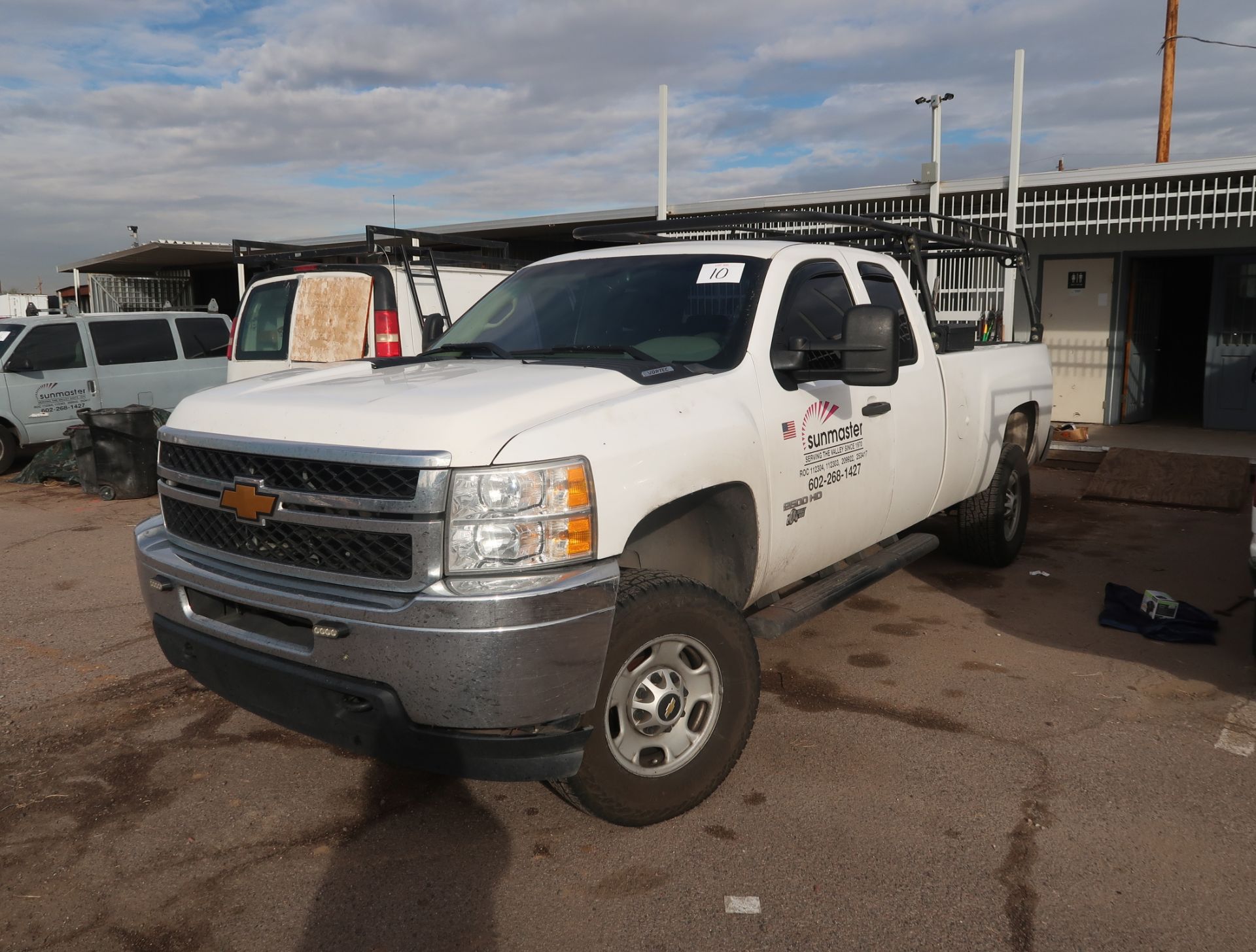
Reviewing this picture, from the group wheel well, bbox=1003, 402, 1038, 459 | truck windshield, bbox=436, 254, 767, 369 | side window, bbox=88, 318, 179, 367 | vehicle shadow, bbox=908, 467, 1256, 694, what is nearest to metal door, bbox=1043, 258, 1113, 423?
vehicle shadow, bbox=908, 467, 1256, 694

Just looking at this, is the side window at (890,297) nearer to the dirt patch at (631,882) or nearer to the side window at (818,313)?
the side window at (818,313)

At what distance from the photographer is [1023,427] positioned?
700cm

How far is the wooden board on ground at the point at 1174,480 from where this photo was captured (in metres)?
9.11

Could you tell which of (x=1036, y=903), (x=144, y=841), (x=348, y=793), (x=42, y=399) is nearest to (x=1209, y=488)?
(x=1036, y=903)

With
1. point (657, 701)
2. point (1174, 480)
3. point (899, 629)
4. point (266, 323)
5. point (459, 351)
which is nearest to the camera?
point (657, 701)

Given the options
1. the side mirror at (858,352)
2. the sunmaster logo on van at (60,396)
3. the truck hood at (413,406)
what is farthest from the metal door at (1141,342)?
the sunmaster logo on van at (60,396)

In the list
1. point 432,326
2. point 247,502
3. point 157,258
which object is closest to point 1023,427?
point 432,326

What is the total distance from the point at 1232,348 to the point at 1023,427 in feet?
25.8

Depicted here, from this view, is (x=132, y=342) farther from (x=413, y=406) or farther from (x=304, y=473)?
(x=413, y=406)

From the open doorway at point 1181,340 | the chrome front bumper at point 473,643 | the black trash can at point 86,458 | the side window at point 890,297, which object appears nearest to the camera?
the chrome front bumper at point 473,643

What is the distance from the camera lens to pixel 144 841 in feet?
11.3

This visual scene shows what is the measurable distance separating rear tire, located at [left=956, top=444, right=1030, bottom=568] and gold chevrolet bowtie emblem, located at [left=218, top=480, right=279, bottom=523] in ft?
15.2

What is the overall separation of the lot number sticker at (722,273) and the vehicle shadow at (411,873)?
228 centimetres

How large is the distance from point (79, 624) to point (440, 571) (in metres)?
4.09
